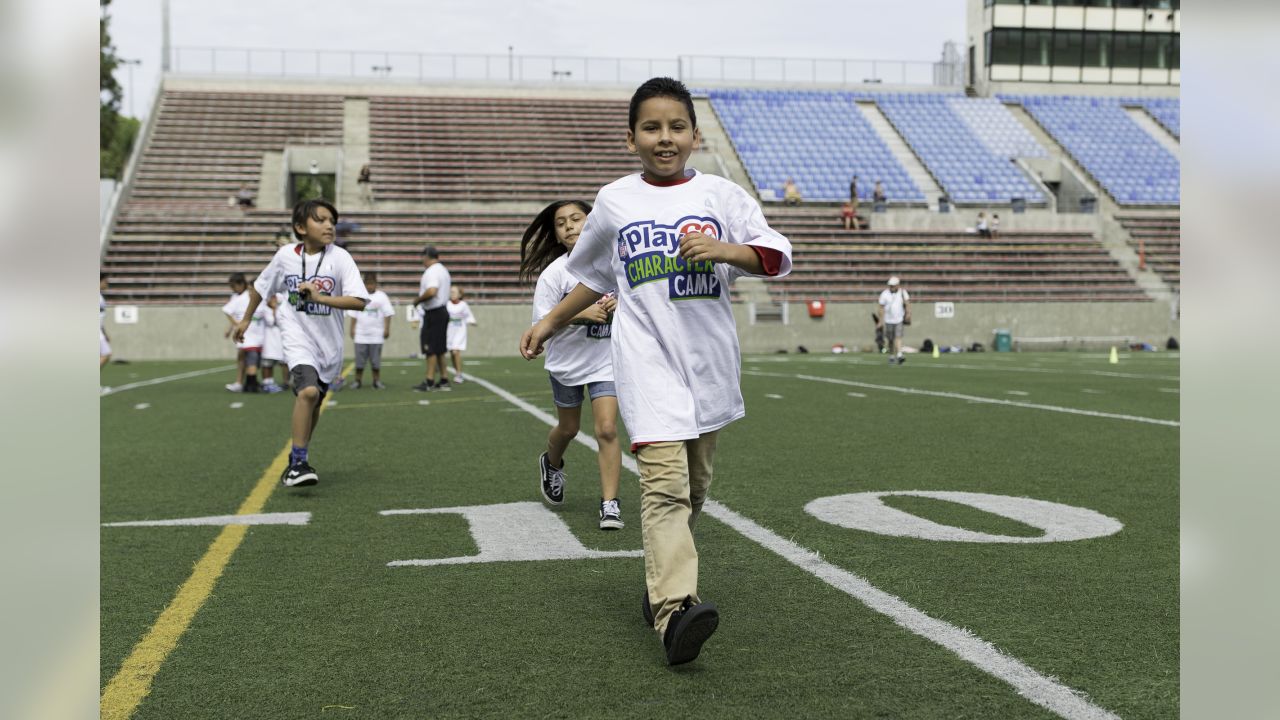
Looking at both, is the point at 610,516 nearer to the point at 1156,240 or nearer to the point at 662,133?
the point at 662,133

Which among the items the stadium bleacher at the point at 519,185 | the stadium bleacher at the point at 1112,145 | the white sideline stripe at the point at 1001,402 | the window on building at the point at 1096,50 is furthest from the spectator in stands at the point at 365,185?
the window on building at the point at 1096,50

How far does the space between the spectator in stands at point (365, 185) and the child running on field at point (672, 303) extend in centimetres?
3470

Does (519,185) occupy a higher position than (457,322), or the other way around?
(519,185)

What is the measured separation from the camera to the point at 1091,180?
42.0 meters

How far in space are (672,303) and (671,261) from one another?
0.42 ft

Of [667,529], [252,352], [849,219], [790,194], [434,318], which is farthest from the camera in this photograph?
[790,194]

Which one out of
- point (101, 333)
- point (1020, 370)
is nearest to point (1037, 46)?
point (1020, 370)

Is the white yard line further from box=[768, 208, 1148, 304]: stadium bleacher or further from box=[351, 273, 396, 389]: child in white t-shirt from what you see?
box=[351, 273, 396, 389]: child in white t-shirt

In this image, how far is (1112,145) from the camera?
4412 cm

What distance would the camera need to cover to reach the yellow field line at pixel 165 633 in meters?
3.24

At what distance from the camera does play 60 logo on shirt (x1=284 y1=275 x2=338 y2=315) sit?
7348mm

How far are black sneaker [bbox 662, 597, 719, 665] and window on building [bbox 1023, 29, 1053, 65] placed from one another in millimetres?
48750

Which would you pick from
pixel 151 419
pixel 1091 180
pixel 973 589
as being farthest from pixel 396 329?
pixel 973 589

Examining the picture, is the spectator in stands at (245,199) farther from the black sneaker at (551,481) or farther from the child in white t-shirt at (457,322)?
the black sneaker at (551,481)
